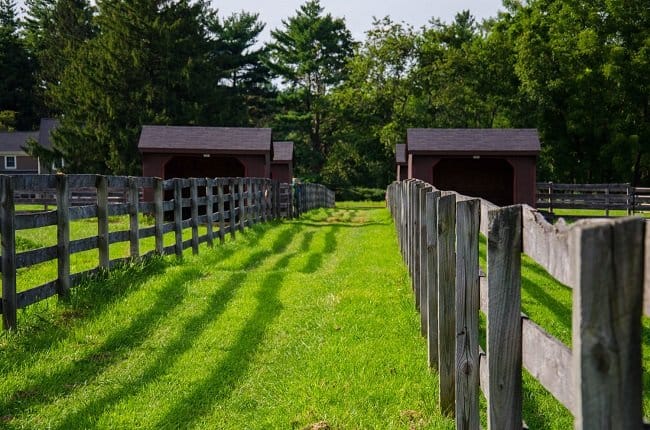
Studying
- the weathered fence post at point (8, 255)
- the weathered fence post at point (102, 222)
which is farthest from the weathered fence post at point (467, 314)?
the weathered fence post at point (102, 222)

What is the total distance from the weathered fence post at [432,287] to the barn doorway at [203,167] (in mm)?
23447

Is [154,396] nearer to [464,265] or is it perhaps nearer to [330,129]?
[464,265]

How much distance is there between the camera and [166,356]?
5918 millimetres

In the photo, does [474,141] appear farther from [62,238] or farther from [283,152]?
[62,238]

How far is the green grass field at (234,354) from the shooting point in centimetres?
457

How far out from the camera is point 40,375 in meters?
5.41

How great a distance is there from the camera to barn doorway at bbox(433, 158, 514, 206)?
93.4ft

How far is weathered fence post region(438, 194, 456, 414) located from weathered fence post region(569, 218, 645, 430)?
2622mm

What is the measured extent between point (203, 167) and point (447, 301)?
24.9 m

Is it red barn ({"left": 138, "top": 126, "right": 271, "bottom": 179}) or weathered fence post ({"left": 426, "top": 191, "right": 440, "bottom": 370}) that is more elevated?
red barn ({"left": 138, "top": 126, "right": 271, "bottom": 179})

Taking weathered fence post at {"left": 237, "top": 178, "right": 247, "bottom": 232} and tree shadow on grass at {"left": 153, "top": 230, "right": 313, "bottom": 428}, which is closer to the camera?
tree shadow on grass at {"left": 153, "top": 230, "right": 313, "bottom": 428}

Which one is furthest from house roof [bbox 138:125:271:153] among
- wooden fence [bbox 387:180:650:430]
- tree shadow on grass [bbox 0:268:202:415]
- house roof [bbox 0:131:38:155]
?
house roof [bbox 0:131:38:155]

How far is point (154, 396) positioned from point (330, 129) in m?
62.2

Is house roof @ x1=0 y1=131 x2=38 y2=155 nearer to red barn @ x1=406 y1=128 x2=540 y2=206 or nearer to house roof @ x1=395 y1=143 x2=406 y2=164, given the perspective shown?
house roof @ x1=395 y1=143 x2=406 y2=164
